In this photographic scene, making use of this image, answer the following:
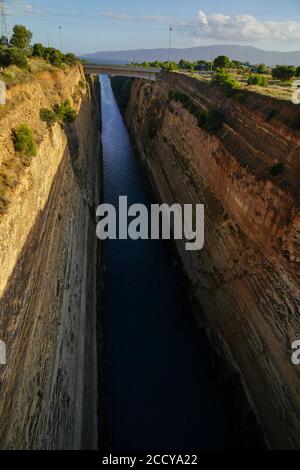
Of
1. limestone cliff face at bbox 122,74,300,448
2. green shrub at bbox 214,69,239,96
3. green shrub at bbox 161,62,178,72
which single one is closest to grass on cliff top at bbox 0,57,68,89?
limestone cliff face at bbox 122,74,300,448

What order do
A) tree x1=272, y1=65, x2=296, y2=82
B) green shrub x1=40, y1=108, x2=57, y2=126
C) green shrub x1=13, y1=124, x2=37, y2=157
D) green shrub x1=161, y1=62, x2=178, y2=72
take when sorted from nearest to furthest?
1. green shrub x1=13, y1=124, x2=37, y2=157
2. green shrub x1=40, y1=108, x2=57, y2=126
3. tree x1=272, y1=65, x2=296, y2=82
4. green shrub x1=161, y1=62, x2=178, y2=72

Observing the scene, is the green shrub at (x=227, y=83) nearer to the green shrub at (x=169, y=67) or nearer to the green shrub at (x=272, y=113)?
the green shrub at (x=272, y=113)

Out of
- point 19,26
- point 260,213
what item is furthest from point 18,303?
point 19,26

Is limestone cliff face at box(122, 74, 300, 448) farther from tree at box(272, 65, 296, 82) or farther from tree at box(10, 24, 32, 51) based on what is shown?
tree at box(10, 24, 32, 51)

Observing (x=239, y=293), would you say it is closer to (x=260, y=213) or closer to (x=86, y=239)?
(x=260, y=213)

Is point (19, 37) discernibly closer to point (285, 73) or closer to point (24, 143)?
point (24, 143)

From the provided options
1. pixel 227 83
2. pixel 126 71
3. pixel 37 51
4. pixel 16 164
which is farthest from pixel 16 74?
pixel 126 71
